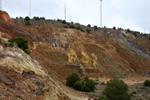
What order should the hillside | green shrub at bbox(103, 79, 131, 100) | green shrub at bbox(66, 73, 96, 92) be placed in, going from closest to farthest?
green shrub at bbox(103, 79, 131, 100), green shrub at bbox(66, 73, 96, 92), the hillside

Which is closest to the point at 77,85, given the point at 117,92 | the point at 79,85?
the point at 79,85

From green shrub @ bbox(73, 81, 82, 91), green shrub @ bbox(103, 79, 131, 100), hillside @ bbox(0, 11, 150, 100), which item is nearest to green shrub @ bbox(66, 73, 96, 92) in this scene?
green shrub @ bbox(73, 81, 82, 91)

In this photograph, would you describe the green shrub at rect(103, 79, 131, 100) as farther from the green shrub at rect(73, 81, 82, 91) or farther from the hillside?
the green shrub at rect(73, 81, 82, 91)

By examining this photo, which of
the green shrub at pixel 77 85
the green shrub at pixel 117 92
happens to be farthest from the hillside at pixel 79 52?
the green shrub at pixel 117 92

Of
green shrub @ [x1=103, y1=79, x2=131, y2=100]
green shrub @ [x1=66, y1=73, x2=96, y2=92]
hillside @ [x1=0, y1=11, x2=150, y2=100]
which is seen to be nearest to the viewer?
green shrub @ [x1=103, y1=79, x2=131, y2=100]

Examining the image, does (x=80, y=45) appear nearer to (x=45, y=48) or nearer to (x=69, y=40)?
(x=69, y=40)

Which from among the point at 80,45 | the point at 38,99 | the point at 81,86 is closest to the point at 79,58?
the point at 80,45

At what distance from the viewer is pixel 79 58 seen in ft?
121

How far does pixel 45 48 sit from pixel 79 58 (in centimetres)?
787

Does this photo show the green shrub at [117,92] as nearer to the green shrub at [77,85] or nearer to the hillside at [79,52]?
the hillside at [79,52]

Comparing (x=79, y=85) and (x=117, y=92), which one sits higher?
(x=117, y=92)

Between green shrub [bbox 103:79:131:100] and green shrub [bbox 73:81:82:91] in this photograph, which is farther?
green shrub [bbox 73:81:82:91]

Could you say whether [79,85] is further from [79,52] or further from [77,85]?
[79,52]

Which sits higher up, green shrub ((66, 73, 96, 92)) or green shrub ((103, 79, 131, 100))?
green shrub ((103, 79, 131, 100))
